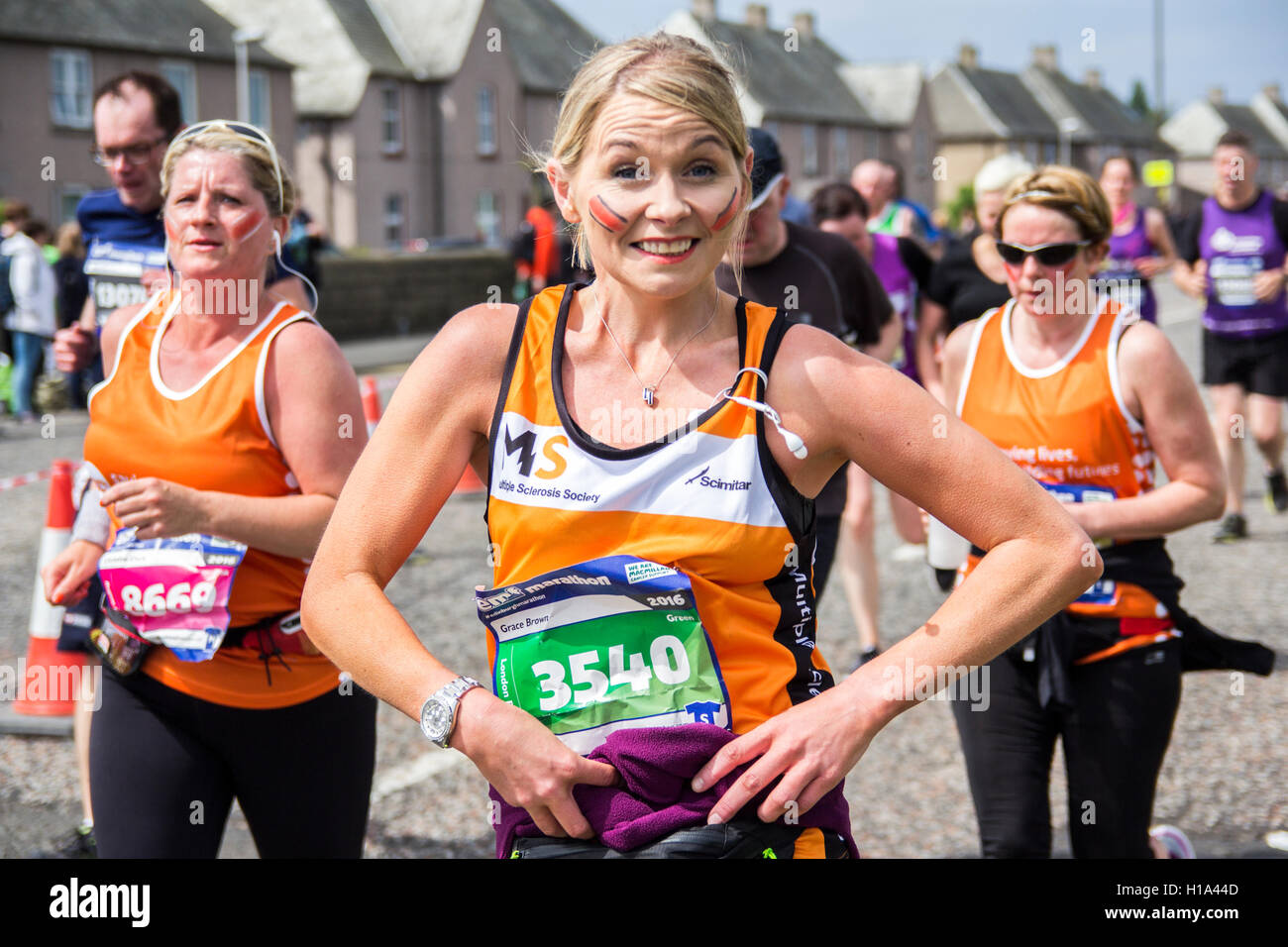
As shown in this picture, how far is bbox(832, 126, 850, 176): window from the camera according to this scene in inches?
2613

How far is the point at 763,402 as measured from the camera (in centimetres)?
204

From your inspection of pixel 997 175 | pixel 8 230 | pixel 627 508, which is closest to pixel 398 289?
pixel 8 230

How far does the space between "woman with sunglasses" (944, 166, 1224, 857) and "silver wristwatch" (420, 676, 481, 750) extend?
1.84 meters

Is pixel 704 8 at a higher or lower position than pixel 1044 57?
Result: lower

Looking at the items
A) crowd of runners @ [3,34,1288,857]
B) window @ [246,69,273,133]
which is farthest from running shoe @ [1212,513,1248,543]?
window @ [246,69,273,133]

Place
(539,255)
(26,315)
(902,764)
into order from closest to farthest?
(902,764), (539,255), (26,315)

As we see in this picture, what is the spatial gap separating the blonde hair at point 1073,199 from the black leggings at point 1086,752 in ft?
3.59

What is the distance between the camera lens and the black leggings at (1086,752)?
3365 mm

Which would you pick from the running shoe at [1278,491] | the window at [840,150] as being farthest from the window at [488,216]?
the running shoe at [1278,491]

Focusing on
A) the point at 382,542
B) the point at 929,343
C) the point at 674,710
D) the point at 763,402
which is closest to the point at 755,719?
the point at 674,710

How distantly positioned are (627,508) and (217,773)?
151 centimetres

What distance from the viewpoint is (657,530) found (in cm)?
199

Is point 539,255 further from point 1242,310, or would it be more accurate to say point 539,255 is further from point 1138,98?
point 1138,98
